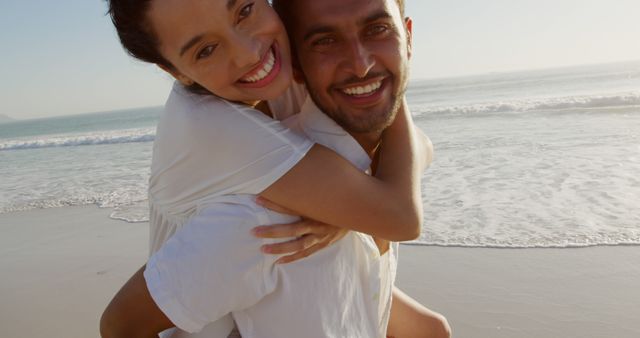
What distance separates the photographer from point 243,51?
2.11 m

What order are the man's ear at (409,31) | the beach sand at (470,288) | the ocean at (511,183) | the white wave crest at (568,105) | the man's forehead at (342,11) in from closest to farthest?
the man's forehead at (342,11) < the man's ear at (409,31) < the beach sand at (470,288) < the ocean at (511,183) < the white wave crest at (568,105)

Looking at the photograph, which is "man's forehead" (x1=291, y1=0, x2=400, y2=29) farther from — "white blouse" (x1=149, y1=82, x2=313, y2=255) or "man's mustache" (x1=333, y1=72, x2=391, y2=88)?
"white blouse" (x1=149, y1=82, x2=313, y2=255)

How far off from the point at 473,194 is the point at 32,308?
5.10 m

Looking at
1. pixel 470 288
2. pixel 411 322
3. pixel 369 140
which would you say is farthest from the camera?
pixel 470 288

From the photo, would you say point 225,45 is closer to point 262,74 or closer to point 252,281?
point 262,74

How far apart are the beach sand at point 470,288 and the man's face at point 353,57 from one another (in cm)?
206

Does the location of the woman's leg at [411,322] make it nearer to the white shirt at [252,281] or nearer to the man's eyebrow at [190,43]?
the white shirt at [252,281]

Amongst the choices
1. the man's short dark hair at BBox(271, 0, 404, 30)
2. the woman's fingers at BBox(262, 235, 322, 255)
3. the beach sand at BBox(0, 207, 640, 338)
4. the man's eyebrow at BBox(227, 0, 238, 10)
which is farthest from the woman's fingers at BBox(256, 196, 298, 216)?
the beach sand at BBox(0, 207, 640, 338)

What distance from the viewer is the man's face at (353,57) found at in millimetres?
2375

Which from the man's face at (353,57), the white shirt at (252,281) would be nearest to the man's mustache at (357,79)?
the man's face at (353,57)

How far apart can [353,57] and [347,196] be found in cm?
80

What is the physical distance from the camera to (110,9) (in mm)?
2154

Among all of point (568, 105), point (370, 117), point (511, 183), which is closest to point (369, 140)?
point (370, 117)

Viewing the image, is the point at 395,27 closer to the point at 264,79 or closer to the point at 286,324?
the point at 264,79
